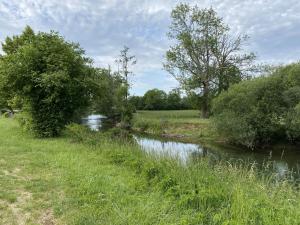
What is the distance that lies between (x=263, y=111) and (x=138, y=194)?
62.9 feet

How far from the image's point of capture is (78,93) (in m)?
15.7

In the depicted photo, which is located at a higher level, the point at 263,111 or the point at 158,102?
the point at 158,102

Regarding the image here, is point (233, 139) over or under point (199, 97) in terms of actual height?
under

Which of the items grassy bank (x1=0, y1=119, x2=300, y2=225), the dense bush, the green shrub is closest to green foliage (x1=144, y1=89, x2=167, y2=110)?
the dense bush

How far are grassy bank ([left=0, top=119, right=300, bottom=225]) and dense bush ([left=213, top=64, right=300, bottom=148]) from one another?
15.4 meters

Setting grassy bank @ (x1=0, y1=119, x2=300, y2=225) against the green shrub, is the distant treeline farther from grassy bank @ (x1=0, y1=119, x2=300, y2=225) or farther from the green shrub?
grassy bank @ (x1=0, y1=119, x2=300, y2=225)

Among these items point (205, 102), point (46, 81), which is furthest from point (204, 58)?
point (46, 81)

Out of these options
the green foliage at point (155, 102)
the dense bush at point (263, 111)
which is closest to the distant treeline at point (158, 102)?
the green foliage at point (155, 102)

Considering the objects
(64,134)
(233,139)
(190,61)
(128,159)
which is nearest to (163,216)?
(128,159)

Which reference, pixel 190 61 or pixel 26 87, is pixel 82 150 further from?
pixel 190 61

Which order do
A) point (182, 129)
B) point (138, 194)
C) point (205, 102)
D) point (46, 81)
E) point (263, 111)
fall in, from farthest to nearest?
point (205, 102), point (182, 129), point (263, 111), point (46, 81), point (138, 194)

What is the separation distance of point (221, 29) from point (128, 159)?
107 feet

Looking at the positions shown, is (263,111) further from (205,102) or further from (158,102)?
(158,102)

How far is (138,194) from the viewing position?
19.3ft
